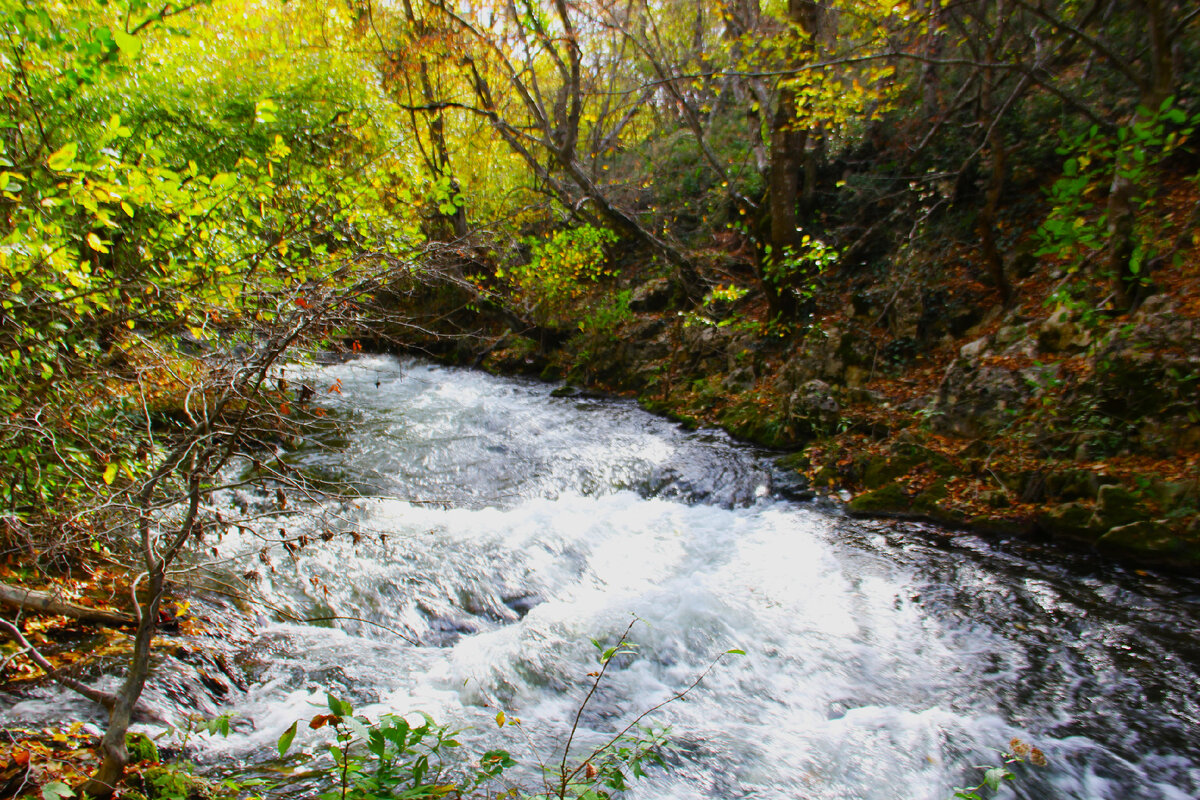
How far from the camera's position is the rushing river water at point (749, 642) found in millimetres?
2967

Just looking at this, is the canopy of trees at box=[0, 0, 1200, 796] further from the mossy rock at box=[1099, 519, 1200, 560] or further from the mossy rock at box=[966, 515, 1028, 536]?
the mossy rock at box=[966, 515, 1028, 536]

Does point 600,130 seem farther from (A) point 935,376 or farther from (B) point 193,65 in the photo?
(A) point 935,376

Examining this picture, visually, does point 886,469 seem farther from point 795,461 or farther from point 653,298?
point 653,298

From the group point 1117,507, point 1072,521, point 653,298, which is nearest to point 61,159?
point 1072,521

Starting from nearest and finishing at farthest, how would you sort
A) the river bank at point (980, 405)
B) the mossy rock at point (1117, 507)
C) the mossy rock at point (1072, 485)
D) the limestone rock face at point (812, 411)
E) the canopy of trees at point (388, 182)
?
the canopy of trees at point (388, 182) → the mossy rock at point (1117, 507) → the river bank at point (980, 405) → the mossy rock at point (1072, 485) → the limestone rock face at point (812, 411)

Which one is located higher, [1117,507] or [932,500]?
[1117,507]

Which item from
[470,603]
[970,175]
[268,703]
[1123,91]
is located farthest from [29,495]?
[1123,91]

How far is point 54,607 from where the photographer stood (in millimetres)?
3184

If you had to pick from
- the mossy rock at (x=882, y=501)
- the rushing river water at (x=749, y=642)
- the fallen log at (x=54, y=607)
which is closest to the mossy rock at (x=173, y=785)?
the rushing river water at (x=749, y=642)

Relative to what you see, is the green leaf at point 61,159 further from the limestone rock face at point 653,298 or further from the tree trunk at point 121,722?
the limestone rock face at point 653,298

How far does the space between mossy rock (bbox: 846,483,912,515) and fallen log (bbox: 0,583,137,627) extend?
6.42 m

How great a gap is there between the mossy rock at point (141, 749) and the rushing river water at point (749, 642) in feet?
1.10

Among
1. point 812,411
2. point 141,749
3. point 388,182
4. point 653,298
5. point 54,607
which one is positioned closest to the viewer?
point 141,749

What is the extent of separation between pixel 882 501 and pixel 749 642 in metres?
2.90
